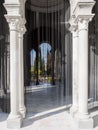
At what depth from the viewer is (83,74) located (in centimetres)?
678

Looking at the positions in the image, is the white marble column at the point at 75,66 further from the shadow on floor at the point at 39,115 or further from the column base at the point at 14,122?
the column base at the point at 14,122

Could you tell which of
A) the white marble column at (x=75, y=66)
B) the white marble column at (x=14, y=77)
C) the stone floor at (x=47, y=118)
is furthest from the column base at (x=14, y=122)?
the white marble column at (x=75, y=66)

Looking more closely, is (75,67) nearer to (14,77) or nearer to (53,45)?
(14,77)

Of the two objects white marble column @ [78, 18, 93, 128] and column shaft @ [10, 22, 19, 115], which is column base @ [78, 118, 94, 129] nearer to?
white marble column @ [78, 18, 93, 128]

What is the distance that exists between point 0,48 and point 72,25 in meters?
3.39

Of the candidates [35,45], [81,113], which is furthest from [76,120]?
[35,45]

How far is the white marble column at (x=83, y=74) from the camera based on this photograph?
22.0 ft

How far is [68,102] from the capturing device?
1008cm

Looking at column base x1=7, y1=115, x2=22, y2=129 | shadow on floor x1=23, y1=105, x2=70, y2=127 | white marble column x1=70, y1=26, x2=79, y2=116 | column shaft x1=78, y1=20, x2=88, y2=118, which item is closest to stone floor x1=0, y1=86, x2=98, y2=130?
shadow on floor x1=23, y1=105, x2=70, y2=127

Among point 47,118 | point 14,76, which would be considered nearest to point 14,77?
point 14,76

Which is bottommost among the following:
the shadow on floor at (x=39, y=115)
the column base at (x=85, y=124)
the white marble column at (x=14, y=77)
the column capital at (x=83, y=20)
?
the shadow on floor at (x=39, y=115)

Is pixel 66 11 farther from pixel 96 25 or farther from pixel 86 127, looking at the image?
pixel 86 127

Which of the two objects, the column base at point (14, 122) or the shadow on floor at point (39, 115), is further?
the shadow on floor at point (39, 115)

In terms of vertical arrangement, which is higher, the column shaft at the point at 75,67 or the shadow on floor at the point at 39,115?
the column shaft at the point at 75,67
